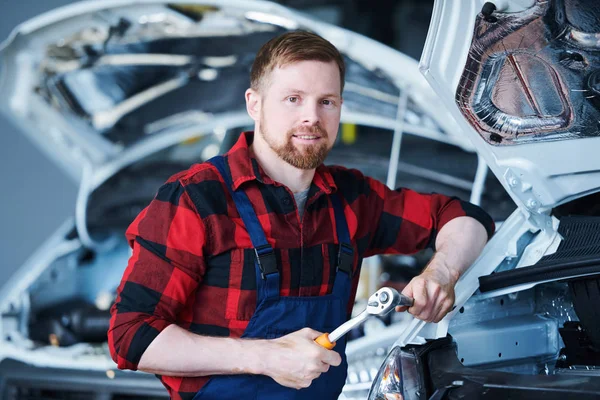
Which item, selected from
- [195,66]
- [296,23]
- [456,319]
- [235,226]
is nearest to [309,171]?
[235,226]

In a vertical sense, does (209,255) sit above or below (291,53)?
below

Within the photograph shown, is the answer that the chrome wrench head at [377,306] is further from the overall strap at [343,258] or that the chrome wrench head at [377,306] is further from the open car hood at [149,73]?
the open car hood at [149,73]

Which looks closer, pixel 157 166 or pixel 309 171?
pixel 309 171

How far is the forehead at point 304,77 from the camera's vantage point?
148 cm

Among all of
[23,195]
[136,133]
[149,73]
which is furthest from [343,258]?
[23,195]

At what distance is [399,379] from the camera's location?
4.49 ft

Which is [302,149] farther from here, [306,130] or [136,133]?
[136,133]

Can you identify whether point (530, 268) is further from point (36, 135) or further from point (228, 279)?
point (36, 135)

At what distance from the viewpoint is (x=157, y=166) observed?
3369 millimetres

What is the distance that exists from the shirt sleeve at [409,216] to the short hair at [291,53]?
33cm

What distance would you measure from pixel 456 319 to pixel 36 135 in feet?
7.12

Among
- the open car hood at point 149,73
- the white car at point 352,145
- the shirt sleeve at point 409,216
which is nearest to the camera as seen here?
the white car at point 352,145

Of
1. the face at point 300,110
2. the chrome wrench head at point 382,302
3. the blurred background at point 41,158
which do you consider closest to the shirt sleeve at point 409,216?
the face at point 300,110

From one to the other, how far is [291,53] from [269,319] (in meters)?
0.55
